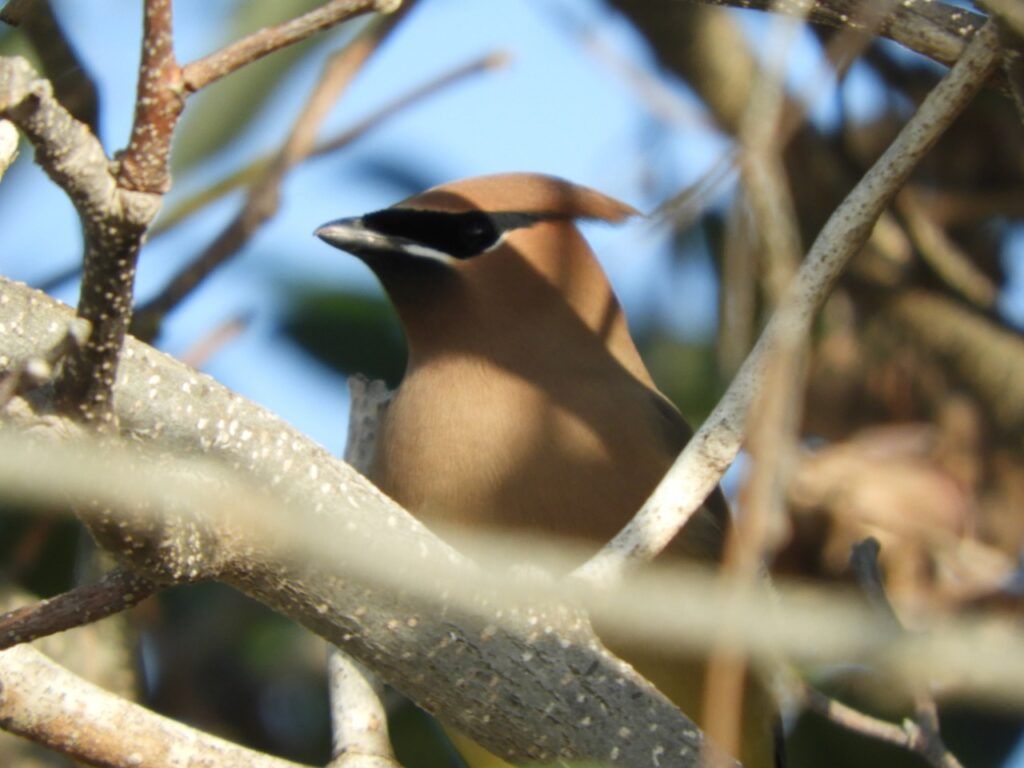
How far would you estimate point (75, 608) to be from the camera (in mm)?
1612

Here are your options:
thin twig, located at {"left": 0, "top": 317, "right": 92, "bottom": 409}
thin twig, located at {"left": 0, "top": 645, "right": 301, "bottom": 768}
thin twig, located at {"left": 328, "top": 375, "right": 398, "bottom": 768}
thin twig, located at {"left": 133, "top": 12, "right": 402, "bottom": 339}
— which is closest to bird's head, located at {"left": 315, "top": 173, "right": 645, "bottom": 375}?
thin twig, located at {"left": 133, "top": 12, "right": 402, "bottom": 339}

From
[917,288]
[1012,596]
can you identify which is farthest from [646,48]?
[1012,596]

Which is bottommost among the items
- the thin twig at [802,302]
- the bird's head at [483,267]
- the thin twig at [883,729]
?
the thin twig at [883,729]

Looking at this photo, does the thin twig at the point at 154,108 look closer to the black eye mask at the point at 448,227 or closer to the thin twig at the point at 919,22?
the thin twig at the point at 919,22

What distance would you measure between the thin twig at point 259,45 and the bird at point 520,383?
149 centimetres

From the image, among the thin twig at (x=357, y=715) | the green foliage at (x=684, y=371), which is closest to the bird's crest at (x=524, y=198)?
the thin twig at (x=357, y=715)

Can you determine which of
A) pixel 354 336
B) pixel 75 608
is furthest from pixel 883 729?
pixel 354 336

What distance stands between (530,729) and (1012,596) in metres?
2.18

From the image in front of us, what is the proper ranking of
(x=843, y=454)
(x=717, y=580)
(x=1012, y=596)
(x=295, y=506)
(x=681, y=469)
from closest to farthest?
1. (x=295, y=506)
2. (x=681, y=469)
3. (x=717, y=580)
4. (x=1012, y=596)
5. (x=843, y=454)

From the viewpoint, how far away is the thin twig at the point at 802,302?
1920mm

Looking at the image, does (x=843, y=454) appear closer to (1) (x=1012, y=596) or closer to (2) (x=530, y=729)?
(1) (x=1012, y=596)

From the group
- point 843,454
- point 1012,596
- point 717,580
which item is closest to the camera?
point 717,580

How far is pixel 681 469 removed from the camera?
2000 millimetres

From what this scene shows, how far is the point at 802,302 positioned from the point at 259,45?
841 millimetres
